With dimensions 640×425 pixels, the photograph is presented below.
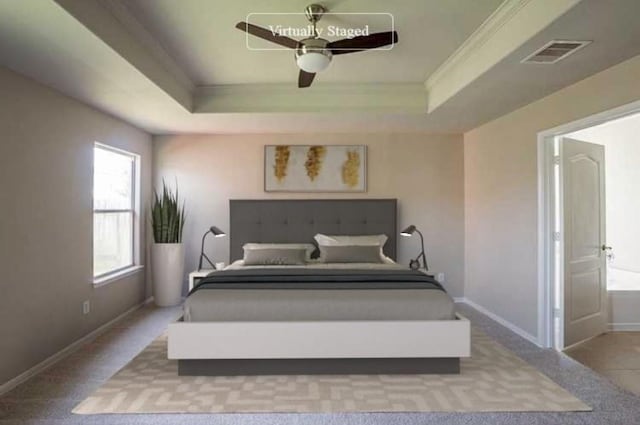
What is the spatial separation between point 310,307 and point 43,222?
2.14m

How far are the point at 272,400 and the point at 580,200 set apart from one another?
3113mm

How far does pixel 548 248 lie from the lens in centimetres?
376

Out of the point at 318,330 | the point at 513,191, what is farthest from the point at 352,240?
the point at 318,330

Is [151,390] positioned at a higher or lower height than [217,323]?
lower

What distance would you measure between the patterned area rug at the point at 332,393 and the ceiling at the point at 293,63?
2.15 meters

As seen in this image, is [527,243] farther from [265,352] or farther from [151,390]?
[151,390]

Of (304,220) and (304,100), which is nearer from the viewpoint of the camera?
(304,100)

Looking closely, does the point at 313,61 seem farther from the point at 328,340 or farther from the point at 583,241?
the point at 583,241

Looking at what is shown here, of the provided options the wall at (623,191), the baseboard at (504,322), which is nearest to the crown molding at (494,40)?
the wall at (623,191)

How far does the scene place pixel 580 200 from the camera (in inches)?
150

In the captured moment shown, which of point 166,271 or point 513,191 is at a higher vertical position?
point 513,191

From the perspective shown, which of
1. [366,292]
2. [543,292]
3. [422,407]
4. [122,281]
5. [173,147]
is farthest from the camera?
[173,147]

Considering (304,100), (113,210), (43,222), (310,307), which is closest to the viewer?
(310,307)

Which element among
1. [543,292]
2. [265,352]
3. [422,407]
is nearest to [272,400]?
[265,352]
